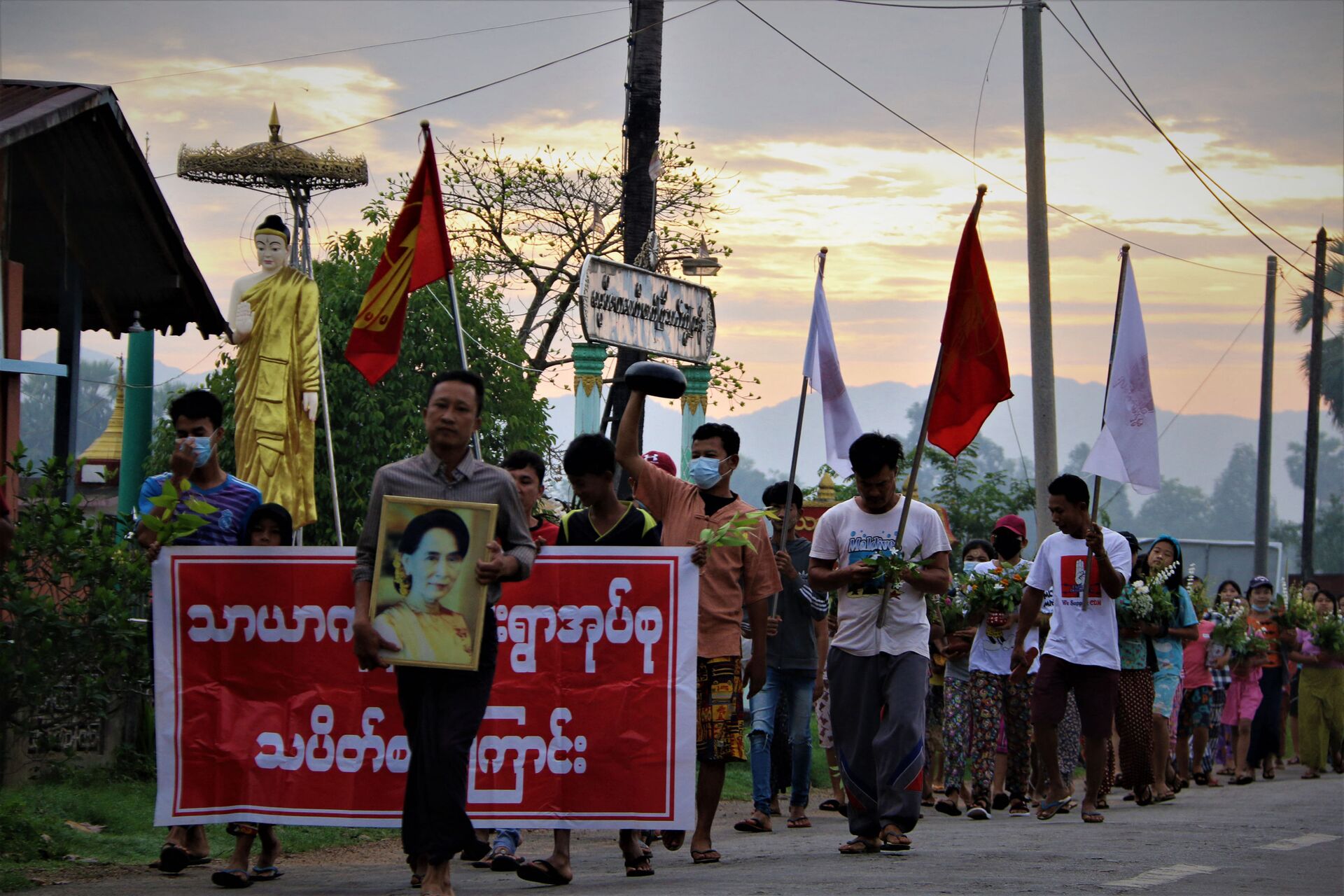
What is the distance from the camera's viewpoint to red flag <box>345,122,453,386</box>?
9500 millimetres

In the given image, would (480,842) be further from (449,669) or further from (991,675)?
(991,675)

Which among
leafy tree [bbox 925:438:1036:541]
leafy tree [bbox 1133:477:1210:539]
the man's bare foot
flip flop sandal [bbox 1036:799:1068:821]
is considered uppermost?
leafy tree [bbox 1133:477:1210:539]

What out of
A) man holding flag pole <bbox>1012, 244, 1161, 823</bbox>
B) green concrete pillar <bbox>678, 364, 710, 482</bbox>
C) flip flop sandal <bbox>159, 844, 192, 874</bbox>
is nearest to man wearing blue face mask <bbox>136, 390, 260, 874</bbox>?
flip flop sandal <bbox>159, 844, 192, 874</bbox>

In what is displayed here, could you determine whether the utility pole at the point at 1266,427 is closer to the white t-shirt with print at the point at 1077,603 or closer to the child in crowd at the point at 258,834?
the white t-shirt with print at the point at 1077,603

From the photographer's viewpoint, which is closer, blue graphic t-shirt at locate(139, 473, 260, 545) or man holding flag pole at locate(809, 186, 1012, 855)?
blue graphic t-shirt at locate(139, 473, 260, 545)

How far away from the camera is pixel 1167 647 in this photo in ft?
42.8

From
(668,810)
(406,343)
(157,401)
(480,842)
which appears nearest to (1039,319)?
(668,810)

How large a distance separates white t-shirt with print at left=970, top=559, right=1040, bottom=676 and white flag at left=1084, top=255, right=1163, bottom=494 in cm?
124

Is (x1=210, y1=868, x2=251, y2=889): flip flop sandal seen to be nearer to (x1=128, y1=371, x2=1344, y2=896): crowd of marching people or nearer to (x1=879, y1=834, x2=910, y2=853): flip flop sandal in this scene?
(x1=128, y1=371, x2=1344, y2=896): crowd of marching people

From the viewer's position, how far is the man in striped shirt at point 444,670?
21.2ft

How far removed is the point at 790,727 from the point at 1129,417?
3292 millimetres

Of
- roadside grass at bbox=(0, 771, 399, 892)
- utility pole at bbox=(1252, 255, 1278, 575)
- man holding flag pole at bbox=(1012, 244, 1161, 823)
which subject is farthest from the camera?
utility pole at bbox=(1252, 255, 1278, 575)

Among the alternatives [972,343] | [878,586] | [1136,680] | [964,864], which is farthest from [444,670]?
[1136,680]

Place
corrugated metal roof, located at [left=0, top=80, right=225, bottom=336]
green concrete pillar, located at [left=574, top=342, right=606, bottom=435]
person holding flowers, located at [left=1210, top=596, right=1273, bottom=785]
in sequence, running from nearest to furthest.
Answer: corrugated metal roof, located at [left=0, top=80, right=225, bottom=336], person holding flowers, located at [left=1210, top=596, right=1273, bottom=785], green concrete pillar, located at [left=574, top=342, right=606, bottom=435]
